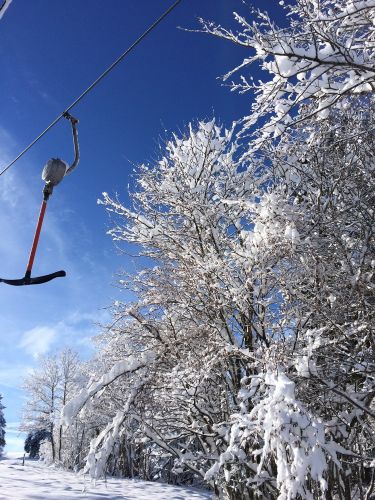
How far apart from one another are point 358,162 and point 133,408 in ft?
14.6

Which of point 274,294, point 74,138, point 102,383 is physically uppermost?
point 74,138

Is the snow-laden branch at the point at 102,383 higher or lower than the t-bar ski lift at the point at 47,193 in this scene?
lower

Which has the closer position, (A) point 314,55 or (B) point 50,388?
(A) point 314,55

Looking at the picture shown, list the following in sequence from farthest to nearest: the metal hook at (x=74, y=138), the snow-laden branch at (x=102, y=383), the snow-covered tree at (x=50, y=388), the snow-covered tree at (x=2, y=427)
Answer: the snow-covered tree at (x=2, y=427), the snow-covered tree at (x=50, y=388), the snow-laden branch at (x=102, y=383), the metal hook at (x=74, y=138)

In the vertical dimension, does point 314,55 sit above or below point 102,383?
above

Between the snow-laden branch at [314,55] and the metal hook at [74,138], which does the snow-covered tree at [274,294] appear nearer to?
the snow-laden branch at [314,55]

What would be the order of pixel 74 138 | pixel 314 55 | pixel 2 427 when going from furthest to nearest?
pixel 2 427, pixel 74 138, pixel 314 55

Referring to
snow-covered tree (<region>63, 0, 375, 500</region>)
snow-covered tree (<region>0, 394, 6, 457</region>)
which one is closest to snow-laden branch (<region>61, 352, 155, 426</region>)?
snow-covered tree (<region>63, 0, 375, 500</region>)

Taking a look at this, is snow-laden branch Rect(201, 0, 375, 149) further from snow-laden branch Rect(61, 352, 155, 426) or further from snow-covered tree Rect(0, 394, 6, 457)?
snow-covered tree Rect(0, 394, 6, 457)

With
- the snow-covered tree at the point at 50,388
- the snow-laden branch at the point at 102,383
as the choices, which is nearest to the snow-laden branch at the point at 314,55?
the snow-laden branch at the point at 102,383

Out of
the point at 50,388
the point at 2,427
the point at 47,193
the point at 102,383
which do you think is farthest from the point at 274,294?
the point at 2,427

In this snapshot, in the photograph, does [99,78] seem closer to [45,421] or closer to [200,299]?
[200,299]

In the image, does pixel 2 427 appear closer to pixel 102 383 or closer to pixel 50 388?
pixel 50 388

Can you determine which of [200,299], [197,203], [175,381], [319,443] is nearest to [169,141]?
[197,203]
